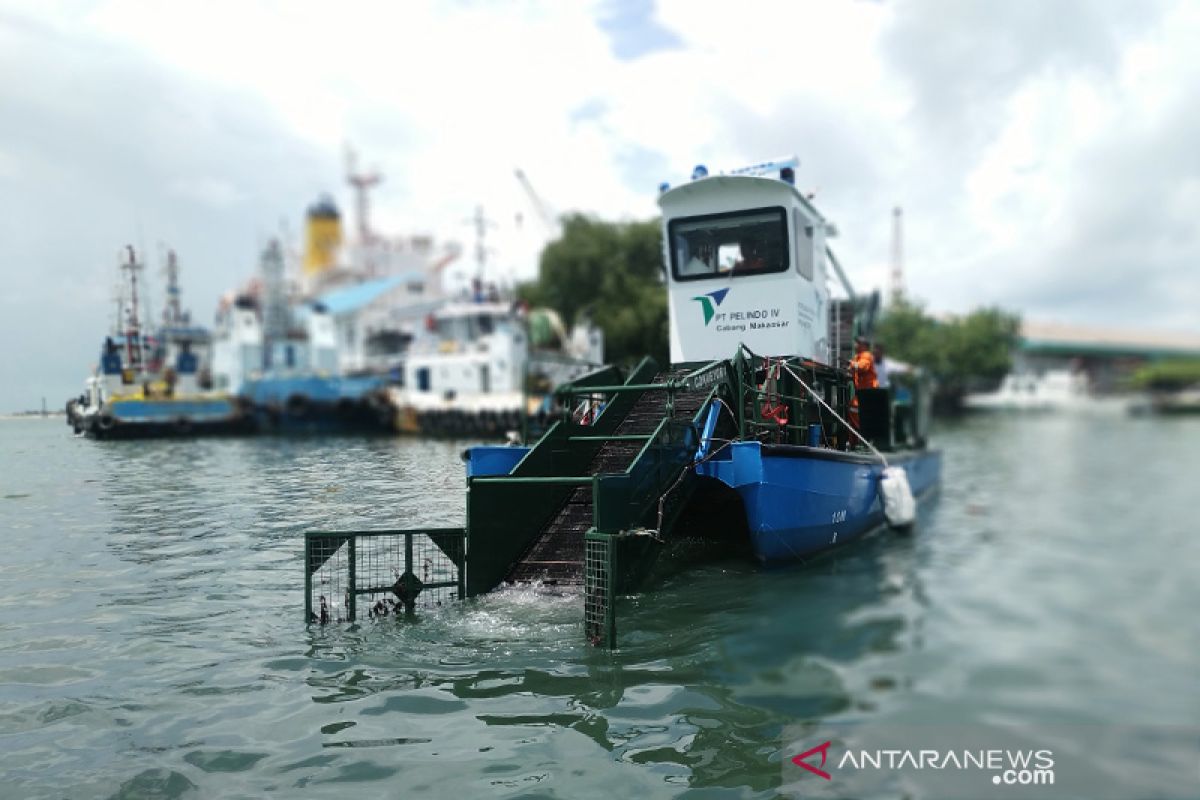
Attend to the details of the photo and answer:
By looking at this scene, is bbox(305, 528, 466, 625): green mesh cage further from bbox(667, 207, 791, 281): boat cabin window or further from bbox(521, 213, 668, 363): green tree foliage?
bbox(521, 213, 668, 363): green tree foliage

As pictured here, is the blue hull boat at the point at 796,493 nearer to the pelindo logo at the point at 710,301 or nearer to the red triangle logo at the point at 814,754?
the pelindo logo at the point at 710,301

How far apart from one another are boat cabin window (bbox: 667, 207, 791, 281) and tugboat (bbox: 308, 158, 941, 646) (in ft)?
0.07

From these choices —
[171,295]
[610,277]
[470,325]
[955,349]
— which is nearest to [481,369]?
[470,325]

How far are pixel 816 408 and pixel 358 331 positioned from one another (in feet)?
167

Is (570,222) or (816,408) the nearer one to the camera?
(816,408)

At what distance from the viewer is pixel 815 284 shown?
12.9 metres

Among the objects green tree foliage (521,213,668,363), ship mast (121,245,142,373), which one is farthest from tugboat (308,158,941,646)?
green tree foliage (521,213,668,363)

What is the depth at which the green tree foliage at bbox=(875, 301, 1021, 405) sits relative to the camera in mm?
28859

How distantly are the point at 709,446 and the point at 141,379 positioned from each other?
8.44 m

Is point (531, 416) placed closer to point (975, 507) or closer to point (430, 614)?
point (430, 614)

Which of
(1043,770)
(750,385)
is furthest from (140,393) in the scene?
(1043,770)

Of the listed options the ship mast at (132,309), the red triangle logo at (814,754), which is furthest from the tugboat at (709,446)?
the ship mast at (132,309)

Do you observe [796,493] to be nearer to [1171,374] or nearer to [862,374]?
[862,374]

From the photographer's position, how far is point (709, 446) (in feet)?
32.4
